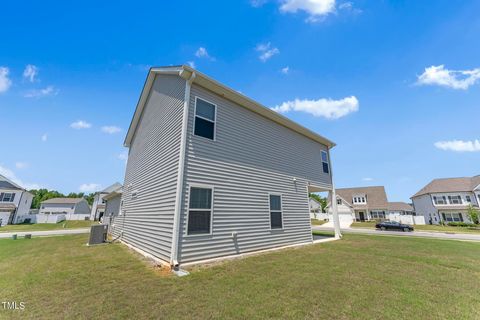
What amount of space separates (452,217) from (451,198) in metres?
2.97

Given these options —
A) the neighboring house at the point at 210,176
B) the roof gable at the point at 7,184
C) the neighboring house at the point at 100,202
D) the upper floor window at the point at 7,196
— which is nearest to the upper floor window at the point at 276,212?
the neighboring house at the point at 210,176

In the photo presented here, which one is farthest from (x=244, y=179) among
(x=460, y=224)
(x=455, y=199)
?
(x=455, y=199)

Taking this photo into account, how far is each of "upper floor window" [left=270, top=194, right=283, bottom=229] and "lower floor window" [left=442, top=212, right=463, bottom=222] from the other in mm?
39043

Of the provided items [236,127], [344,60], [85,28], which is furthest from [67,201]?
[344,60]

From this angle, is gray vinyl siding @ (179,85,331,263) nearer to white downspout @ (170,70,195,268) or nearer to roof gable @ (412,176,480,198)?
white downspout @ (170,70,195,268)

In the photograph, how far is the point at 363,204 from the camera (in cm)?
A: 3791

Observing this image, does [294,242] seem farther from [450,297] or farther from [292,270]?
[450,297]

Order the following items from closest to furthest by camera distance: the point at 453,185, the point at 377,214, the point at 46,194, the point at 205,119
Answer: the point at 205,119 → the point at 453,185 → the point at 377,214 → the point at 46,194

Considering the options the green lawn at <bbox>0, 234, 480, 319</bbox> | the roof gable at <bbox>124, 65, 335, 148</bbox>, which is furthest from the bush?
the green lawn at <bbox>0, 234, 480, 319</bbox>

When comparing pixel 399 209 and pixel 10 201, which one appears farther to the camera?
pixel 399 209

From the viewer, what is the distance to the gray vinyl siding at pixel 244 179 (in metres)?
5.98

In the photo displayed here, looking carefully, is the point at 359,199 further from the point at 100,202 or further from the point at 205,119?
the point at 100,202

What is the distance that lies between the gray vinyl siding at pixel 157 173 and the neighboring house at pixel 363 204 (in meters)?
35.8

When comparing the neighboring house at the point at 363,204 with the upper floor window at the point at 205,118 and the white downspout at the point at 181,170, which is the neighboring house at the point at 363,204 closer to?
the upper floor window at the point at 205,118
